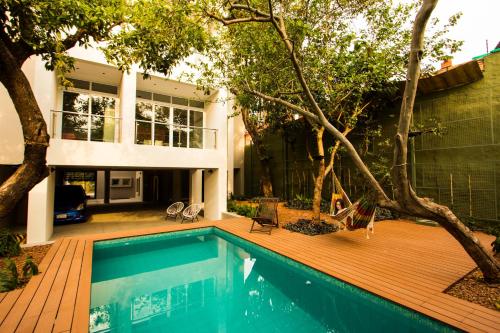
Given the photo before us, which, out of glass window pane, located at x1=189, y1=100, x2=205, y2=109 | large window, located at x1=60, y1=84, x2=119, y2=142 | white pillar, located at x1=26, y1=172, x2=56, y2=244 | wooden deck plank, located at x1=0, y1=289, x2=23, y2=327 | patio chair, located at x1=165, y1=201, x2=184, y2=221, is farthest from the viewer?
glass window pane, located at x1=189, y1=100, x2=205, y2=109

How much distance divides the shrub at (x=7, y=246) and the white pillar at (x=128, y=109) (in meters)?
4.10

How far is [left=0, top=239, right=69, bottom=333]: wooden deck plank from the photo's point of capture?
329cm

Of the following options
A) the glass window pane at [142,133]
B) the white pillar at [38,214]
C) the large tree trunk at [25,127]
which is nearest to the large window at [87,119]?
the glass window pane at [142,133]

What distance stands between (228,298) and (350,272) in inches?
93.1

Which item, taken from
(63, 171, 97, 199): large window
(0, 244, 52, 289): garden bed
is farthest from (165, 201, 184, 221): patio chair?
(63, 171, 97, 199): large window

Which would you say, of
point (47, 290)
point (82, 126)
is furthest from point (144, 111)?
point (47, 290)

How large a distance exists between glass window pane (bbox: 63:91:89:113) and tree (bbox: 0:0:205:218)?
5.55 metres

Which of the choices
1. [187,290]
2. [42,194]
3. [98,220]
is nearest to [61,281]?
[187,290]

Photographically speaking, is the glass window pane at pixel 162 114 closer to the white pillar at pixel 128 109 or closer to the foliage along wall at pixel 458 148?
the white pillar at pixel 128 109

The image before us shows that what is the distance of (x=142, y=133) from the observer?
31.5 ft

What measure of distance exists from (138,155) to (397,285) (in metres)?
8.58

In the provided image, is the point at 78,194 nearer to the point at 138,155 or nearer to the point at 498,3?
the point at 138,155

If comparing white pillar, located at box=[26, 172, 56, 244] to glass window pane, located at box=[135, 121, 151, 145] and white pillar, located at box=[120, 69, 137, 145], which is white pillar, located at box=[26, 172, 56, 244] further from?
glass window pane, located at box=[135, 121, 151, 145]

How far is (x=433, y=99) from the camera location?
9250 mm
